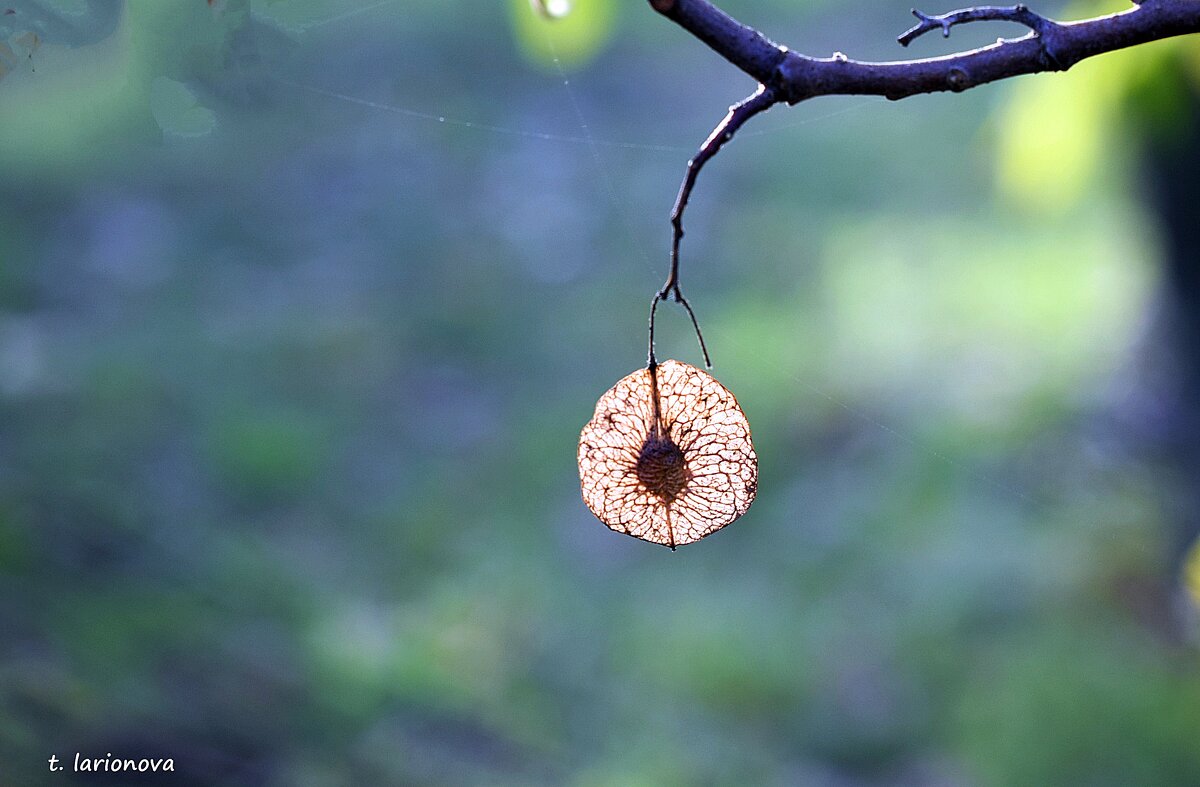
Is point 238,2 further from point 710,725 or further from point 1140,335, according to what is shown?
point 1140,335

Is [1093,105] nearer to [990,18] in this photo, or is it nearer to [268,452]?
[990,18]

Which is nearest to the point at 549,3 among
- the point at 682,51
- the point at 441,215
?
the point at 441,215

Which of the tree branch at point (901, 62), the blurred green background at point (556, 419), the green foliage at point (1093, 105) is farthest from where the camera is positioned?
the blurred green background at point (556, 419)

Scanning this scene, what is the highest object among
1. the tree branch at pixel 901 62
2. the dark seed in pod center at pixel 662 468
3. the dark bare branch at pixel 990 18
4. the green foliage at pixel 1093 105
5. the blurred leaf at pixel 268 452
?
the green foliage at pixel 1093 105

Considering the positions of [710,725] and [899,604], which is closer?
[710,725]

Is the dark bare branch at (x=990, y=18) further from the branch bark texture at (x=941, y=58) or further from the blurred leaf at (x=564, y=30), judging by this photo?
the blurred leaf at (x=564, y=30)

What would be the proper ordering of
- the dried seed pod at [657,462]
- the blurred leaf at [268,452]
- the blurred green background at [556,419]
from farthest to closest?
the blurred leaf at [268,452] → the blurred green background at [556,419] → the dried seed pod at [657,462]

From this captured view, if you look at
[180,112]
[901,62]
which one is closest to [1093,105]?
[901,62]

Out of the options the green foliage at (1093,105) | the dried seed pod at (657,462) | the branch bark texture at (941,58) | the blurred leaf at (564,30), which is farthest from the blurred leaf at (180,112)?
the green foliage at (1093,105)
